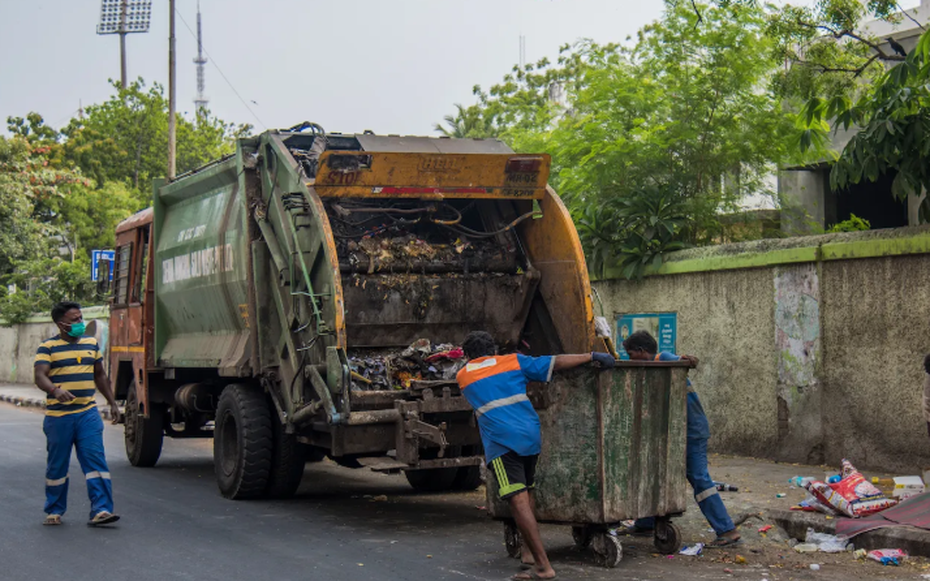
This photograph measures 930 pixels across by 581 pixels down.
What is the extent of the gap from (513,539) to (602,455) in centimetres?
73

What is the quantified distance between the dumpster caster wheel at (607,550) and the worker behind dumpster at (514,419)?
1.30 feet

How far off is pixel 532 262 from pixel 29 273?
21.9 meters

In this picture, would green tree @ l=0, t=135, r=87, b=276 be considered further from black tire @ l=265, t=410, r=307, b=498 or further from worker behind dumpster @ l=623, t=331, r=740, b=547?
worker behind dumpster @ l=623, t=331, r=740, b=547

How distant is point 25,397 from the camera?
73.9 feet

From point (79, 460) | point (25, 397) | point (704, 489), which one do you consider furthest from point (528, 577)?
point (25, 397)

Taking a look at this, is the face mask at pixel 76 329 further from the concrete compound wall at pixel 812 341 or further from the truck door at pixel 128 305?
the concrete compound wall at pixel 812 341

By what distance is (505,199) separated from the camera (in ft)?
27.0

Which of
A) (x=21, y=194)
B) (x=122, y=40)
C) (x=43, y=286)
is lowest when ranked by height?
(x=43, y=286)

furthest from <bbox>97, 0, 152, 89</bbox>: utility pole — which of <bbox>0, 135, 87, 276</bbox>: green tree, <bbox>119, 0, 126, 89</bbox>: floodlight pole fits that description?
<bbox>0, 135, 87, 276</bbox>: green tree

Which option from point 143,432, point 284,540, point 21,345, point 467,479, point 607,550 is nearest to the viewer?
point 607,550

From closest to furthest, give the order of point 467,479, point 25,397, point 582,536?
point 582,536 → point 467,479 → point 25,397

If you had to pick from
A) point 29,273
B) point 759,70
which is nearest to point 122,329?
point 759,70

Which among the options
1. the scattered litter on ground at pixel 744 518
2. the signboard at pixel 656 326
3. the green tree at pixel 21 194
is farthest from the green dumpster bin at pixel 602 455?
the green tree at pixel 21 194

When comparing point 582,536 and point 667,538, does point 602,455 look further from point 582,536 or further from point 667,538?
point 667,538
